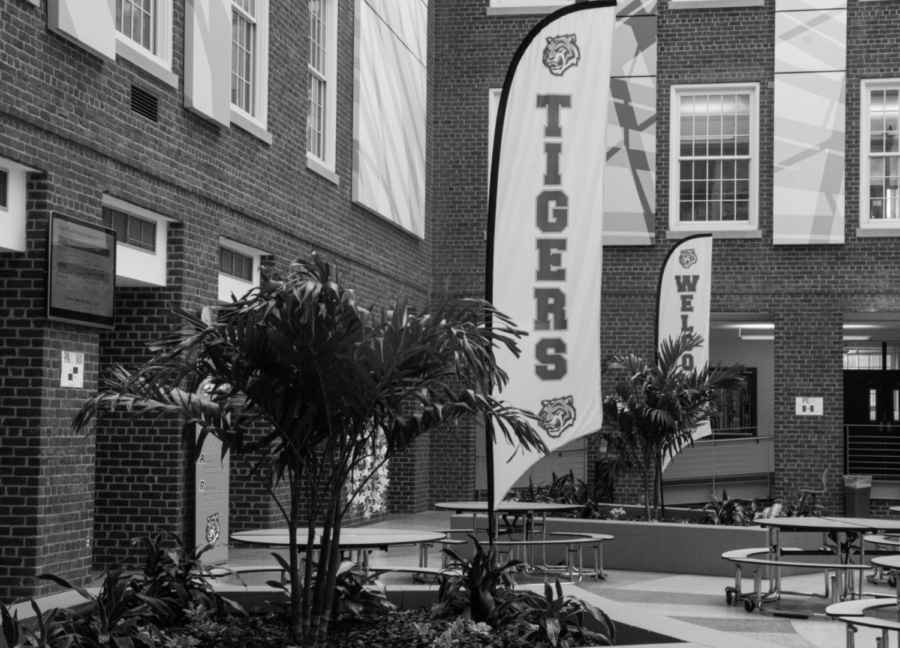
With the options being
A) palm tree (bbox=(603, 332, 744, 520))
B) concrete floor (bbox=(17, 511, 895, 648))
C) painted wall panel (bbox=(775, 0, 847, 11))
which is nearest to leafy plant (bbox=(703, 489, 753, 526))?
palm tree (bbox=(603, 332, 744, 520))

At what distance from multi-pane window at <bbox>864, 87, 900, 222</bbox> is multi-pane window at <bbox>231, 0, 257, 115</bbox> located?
11.6 meters

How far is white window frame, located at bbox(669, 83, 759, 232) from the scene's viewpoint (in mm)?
20984

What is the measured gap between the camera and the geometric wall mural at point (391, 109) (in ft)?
57.1

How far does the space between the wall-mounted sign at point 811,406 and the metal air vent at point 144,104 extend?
13375mm

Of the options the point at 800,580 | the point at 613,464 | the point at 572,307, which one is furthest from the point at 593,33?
the point at 613,464

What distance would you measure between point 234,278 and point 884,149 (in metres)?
12.4

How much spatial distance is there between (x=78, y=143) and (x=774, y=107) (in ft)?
46.0

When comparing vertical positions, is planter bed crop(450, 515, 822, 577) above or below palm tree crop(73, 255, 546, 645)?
below

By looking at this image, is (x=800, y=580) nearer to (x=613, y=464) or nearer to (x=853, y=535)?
(x=853, y=535)

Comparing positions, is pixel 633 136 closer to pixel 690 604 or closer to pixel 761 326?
pixel 761 326

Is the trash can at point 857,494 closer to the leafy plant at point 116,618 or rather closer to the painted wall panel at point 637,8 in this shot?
the painted wall panel at point 637,8

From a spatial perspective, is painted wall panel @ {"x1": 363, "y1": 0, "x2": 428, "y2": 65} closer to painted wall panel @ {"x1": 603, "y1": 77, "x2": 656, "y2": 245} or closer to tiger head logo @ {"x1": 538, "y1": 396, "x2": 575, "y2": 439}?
painted wall panel @ {"x1": 603, "y1": 77, "x2": 656, "y2": 245}

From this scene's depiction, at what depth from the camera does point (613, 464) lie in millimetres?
17141

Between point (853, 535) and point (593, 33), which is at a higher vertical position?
point (593, 33)
